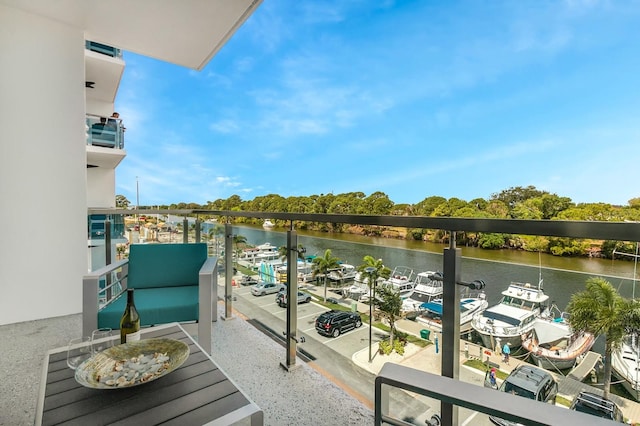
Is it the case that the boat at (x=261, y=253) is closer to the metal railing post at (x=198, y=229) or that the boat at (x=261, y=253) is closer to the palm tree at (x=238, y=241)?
the palm tree at (x=238, y=241)

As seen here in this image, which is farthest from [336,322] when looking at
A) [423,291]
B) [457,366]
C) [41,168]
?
[41,168]

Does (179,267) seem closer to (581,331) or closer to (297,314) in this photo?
(297,314)

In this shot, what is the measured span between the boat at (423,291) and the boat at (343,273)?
33cm

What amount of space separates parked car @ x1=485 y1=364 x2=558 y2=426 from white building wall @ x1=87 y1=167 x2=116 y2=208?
9432mm

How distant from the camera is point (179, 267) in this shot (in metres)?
2.66

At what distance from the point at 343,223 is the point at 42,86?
345cm

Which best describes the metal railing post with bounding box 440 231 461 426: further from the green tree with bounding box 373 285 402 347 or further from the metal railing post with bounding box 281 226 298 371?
the metal railing post with bounding box 281 226 298 371

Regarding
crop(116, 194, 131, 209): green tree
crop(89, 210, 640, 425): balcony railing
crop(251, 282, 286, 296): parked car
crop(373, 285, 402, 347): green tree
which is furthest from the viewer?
crop(116, 194, 131, 209): green tree

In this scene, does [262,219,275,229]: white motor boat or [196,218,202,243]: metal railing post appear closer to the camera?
[262,219,275,229]: white motor boat

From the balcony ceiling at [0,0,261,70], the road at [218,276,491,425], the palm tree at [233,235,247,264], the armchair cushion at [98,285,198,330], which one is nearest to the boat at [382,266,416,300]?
the road at [218,276,491,425]

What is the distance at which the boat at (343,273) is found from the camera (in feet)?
Result: 5.63

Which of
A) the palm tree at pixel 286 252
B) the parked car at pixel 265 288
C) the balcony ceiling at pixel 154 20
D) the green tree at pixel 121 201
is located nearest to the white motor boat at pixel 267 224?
the palm tree at pixel 286 252

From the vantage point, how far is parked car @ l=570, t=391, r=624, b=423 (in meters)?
0.88

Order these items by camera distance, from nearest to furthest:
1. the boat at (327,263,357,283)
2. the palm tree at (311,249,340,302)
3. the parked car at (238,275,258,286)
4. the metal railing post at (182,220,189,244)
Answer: the boat at (327,263,357,283)
the palm tree at (311,249,340,302)
the parked car at (238,275,258,286)
the metal railing post at (182,220,189,244)
